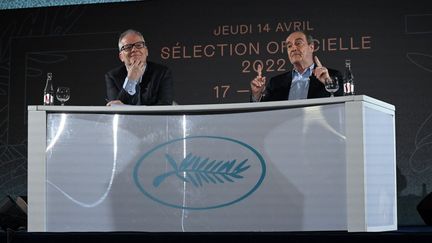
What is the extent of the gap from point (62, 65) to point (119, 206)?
10.1ft

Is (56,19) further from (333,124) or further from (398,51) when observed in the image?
(333,124)

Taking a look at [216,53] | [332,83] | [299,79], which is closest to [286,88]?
[299,79]

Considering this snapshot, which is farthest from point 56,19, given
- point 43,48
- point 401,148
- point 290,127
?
point 290,127

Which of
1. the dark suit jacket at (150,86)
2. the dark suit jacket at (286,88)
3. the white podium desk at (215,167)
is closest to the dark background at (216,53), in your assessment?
the dark suit jacket at (286,88)

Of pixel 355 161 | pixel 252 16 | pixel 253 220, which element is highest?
pixel 252 16

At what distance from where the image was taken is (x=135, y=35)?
560 cm

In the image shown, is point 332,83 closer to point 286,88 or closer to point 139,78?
point 286,88

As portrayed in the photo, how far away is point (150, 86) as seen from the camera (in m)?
5.57

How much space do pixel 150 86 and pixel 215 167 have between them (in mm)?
1121

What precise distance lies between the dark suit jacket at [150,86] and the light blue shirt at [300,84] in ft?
2.60

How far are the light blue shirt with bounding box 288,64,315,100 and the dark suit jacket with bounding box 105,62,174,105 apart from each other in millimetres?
791

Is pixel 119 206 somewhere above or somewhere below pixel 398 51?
below

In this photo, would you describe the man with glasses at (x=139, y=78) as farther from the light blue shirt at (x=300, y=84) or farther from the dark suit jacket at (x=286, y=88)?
the light blue shirt at (x=300, y=84)

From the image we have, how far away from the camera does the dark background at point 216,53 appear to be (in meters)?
6.66
